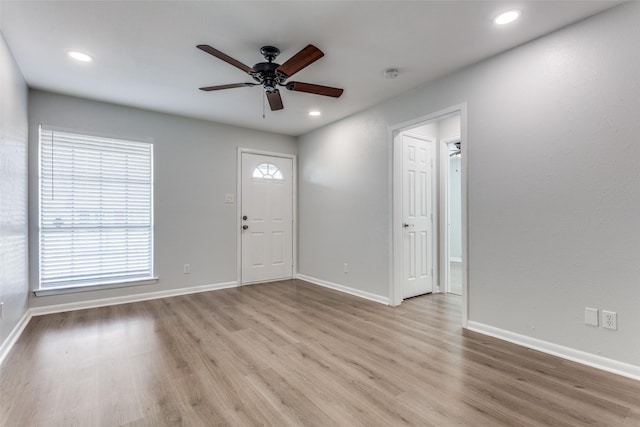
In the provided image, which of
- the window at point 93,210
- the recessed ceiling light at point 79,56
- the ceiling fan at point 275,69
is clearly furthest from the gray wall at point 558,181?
the window at point 93,210

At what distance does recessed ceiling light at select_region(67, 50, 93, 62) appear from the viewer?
270 centimetres

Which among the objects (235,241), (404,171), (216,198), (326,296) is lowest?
(326,296)

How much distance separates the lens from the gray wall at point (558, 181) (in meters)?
2.12

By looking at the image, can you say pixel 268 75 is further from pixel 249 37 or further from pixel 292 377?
pixel 292 377

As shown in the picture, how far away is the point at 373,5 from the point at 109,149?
3.62 m

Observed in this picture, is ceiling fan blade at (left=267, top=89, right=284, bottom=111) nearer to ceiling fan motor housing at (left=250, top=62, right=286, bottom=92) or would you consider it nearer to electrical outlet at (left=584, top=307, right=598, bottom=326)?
ceiling fan motor housing at (left=250, top=62, right=286, bottom=92)

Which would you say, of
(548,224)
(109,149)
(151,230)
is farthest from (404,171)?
(109,149)

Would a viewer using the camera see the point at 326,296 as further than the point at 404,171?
Yes

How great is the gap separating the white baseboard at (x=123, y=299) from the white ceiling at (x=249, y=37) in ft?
8.10

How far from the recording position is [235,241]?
16.1 feet

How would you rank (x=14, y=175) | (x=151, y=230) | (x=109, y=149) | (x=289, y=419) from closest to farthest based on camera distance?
(x=289, y=419) → (x=14, y=175) → (x=109, y=149) → (x=151, y=230)

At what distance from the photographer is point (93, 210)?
3.87 meters

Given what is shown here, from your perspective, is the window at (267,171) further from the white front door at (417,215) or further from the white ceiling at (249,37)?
the white front door at (417,215)

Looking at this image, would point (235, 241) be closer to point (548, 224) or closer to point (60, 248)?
point (60, 248)
